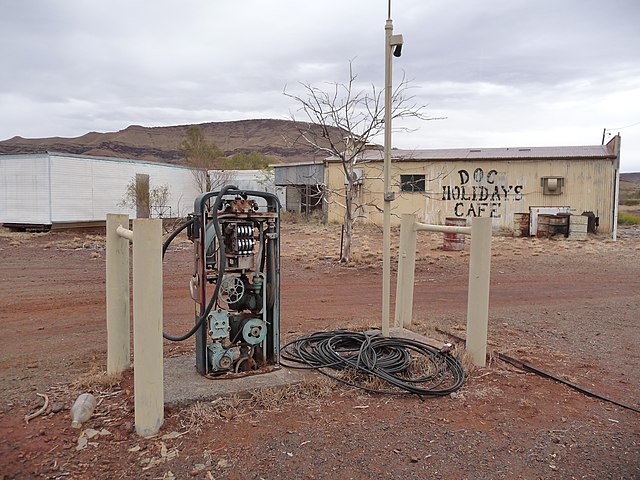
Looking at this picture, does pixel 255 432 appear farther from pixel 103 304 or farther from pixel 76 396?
pixel 103 304

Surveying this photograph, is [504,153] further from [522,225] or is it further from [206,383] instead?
[206,383]

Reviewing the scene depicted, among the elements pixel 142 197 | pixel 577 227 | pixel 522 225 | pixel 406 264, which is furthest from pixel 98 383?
pixel 142 197

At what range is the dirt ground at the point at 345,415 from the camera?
283 cm

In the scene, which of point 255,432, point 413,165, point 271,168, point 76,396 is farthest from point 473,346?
point 271,168

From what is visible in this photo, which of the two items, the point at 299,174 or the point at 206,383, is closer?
the point at 206,383

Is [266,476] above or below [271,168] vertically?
below

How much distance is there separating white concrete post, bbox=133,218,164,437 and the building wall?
1885 centimetres

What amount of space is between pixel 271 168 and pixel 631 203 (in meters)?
36.6

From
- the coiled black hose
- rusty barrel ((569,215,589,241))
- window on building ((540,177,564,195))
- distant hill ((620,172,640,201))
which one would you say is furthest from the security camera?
distant hill ((620,172,640,201))

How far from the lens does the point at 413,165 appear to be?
23812 mm

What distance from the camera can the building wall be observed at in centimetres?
2222

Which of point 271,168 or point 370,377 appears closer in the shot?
point 370,377

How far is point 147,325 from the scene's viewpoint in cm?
312

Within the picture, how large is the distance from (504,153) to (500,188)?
2.95 meters
